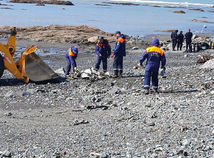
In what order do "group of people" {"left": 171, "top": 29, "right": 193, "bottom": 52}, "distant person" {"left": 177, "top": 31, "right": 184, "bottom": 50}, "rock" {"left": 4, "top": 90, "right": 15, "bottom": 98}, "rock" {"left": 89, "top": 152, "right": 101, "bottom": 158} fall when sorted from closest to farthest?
"rock" {"left": 89, "top": 152, "right": 101, "bottom": 158} < "rock" {"left": 4, "top": 90, "right": 15, "bottom": 98} < "group of people" {"left": 171, "top": 29, "right": 193, "bottom": 52} < "distant person" {"left": 177, "top": 31, "right": 184, "bottom": 50}

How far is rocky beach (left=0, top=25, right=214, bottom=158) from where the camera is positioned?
7.50m

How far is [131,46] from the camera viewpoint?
99.2 feet

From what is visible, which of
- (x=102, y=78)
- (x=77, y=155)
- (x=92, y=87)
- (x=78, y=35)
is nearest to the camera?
(x=77, y=155)

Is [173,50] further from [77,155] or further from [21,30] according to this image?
[77,155]

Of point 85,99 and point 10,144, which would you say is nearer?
point 10,144

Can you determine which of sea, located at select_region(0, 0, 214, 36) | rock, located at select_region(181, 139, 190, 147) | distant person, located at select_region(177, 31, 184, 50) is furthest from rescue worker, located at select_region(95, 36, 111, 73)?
sea, located at select_region(0, 0, 214, 36)

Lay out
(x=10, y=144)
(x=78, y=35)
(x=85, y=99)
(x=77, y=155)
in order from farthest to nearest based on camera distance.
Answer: (x=78, y=35), (x=85, y=99), (x=10, y=144), (x=77, y=155)

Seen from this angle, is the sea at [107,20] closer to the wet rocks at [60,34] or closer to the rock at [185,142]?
the wet rocks at [60,34]

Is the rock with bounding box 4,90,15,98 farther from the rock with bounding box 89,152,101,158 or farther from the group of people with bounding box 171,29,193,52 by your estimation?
the group of people with bounding box 171,29,193,52

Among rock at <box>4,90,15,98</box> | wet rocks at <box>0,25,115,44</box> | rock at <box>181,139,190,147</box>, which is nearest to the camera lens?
rock at <box>181,139,190,147</box>

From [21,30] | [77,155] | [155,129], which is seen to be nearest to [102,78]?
[155,129]

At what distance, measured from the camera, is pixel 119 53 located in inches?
603

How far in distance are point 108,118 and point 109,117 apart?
10 centimetres

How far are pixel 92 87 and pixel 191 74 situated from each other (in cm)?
404
